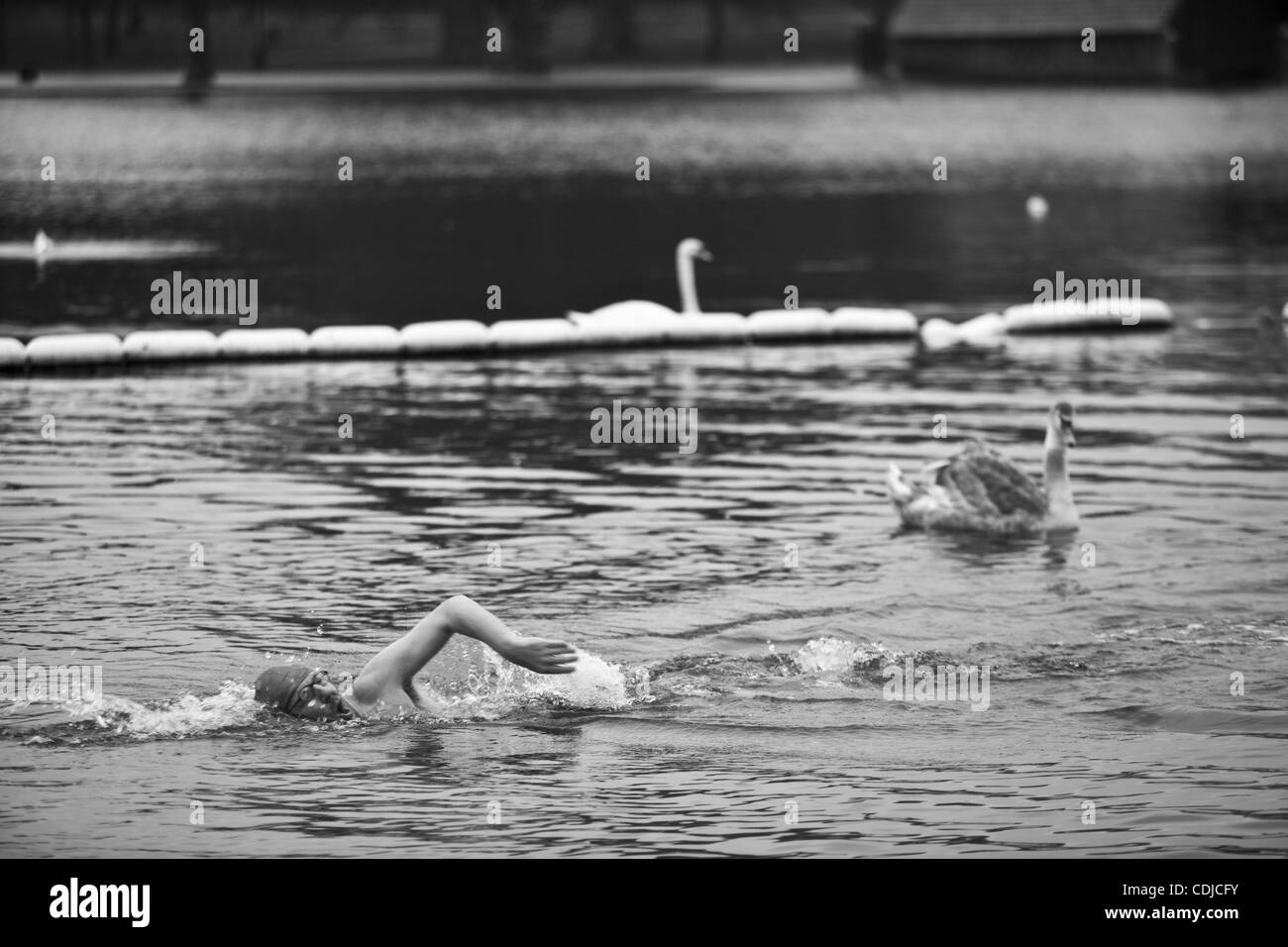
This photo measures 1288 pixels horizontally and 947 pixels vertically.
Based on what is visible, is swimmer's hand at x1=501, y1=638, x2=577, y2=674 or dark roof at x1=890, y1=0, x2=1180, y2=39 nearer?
swimmer's hand at x1=501, y1=638, x2=577, y2=674

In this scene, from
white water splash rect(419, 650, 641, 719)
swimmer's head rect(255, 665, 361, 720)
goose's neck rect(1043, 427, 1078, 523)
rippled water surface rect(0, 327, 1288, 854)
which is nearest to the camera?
rippled water surface rect(0, 327, 1288, 854)

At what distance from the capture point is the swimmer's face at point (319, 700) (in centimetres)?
1262

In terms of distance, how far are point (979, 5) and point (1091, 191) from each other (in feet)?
152

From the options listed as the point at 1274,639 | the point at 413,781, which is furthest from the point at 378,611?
the point at 1274,639

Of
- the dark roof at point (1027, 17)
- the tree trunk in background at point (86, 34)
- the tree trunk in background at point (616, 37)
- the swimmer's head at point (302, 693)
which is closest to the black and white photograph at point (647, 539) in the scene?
the swimmer's head at point (302, 693)

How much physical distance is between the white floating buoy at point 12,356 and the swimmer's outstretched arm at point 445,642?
15.2 metres

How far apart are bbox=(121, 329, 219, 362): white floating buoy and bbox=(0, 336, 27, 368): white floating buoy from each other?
1.26 meters

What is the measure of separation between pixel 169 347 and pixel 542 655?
17.0 m

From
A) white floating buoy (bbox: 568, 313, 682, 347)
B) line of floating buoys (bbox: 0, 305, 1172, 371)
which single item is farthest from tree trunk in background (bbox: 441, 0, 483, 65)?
white floating buoy (bbox: 568, 313, 682, 347)

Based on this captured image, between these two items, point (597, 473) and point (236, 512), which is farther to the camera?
point (597, 473)

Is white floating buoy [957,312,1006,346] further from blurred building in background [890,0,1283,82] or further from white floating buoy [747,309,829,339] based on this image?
blurred building in background [890,0,1283,82]

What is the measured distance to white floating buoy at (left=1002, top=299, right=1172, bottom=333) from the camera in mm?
29984

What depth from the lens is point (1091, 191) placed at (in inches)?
2181
